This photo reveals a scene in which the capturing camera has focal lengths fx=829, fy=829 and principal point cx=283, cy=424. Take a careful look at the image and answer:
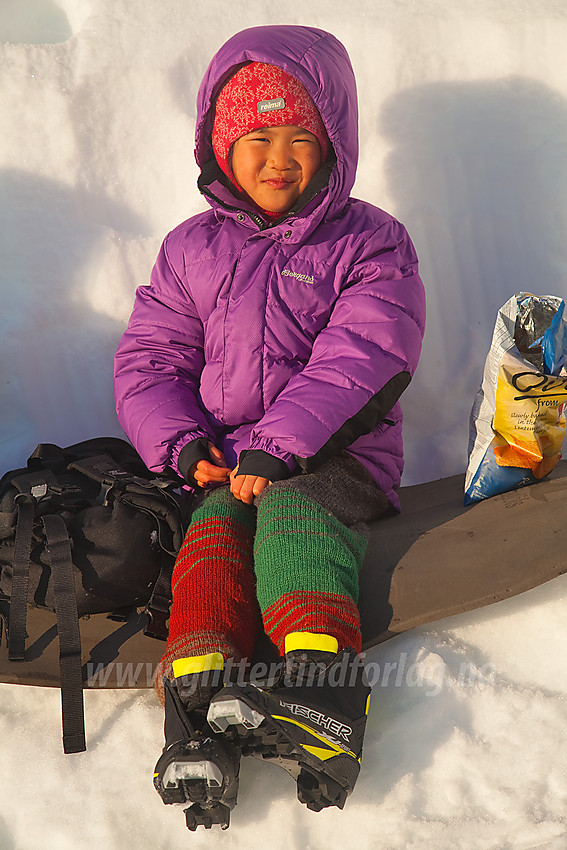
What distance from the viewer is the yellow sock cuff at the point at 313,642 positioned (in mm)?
1364

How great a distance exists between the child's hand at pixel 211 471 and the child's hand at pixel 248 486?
0.08 metres

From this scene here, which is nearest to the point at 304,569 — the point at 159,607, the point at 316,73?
the point at 159,607

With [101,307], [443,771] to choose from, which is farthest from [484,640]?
[101,307]

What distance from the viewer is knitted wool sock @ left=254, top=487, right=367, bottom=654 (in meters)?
1.42

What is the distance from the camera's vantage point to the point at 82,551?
1.63 metres

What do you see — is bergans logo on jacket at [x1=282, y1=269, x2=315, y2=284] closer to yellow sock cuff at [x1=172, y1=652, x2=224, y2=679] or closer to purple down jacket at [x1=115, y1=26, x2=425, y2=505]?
purple down jacket at [x1=115, y1=26, x2=425, y2=505]

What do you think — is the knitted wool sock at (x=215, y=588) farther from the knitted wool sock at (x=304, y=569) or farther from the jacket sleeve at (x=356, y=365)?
the jacket sleeve at (x=356, y=365)

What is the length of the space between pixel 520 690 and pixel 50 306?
160cm

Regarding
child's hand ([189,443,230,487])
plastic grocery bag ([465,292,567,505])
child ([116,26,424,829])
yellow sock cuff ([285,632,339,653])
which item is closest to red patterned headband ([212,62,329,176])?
child ([116,26,424,829])

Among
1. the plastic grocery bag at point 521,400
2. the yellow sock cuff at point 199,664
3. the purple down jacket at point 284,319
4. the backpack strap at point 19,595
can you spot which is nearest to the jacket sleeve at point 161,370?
the purple down jacket at point 284,319

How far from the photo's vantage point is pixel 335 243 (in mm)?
1850

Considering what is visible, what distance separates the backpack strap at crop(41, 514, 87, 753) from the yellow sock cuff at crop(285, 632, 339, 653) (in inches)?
16.8

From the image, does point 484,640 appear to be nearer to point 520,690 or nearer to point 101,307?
point 520,690

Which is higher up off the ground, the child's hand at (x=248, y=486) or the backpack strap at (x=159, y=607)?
the child's hand at (x=248, y=486)
